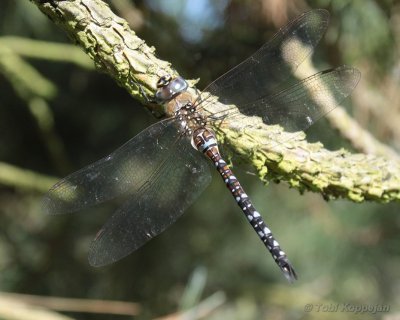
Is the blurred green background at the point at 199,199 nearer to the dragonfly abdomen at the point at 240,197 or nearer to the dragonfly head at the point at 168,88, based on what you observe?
the dragonfly abdomen at the point at 240,197

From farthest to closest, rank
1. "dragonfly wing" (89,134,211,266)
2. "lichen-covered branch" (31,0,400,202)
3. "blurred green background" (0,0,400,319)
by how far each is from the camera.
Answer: "blurred green background" (0,0,400,319) → "dragonfly wing" (89,134,211,266) → "lichen-covered branch" (31,0,400,202)

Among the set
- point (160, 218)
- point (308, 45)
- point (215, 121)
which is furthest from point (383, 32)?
point (160, 218)

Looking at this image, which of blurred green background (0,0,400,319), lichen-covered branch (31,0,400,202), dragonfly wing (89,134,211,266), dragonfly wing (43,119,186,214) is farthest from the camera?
blurred green background (0,0,400,319)

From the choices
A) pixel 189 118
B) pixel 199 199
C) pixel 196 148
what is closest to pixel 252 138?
pixel 189 118

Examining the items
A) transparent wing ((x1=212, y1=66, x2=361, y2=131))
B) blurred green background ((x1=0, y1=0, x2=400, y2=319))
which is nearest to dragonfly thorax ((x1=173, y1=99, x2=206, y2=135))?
transparent wing ((x1=212, y1=66, x2=361, y2=131))

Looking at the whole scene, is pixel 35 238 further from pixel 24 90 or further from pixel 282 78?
pixel 282 78

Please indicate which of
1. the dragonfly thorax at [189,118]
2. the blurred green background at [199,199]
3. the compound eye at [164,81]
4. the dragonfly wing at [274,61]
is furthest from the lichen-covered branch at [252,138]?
the blurred green background at [199,199]

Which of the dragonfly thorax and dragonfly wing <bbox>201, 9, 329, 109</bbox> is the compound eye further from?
dragonfly wing <bbox>201, 9, 329, 109</bbox>

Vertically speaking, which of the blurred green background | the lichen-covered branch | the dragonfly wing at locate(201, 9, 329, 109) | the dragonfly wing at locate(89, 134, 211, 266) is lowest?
the lichen-covered branch
